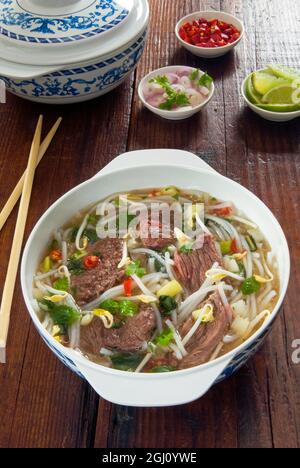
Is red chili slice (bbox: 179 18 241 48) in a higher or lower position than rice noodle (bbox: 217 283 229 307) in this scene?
higher

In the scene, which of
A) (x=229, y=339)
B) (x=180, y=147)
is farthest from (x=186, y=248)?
(x=180, y=147)

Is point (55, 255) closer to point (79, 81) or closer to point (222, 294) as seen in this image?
point (222, 294)

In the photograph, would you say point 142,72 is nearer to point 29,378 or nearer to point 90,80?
point 90,80

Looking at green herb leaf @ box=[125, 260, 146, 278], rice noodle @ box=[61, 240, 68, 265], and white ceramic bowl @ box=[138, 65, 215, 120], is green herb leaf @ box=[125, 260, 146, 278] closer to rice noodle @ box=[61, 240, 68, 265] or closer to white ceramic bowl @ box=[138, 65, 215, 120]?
rice noodle @ box=[61, 240, 68, 265]

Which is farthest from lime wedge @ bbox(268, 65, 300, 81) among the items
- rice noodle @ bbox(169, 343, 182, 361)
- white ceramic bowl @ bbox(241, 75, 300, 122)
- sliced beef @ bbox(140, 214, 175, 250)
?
rice noodle @ bbox(169, 343, 182, 361)

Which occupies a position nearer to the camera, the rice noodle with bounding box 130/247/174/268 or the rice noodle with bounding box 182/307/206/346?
the rice noodle with bounding box 182/307/206/346

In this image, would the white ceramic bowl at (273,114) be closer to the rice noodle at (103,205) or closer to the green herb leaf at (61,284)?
the rice noodle at (103,205)

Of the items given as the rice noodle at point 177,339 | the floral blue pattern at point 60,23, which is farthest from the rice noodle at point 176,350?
the floral blue pattern at point 60,23
